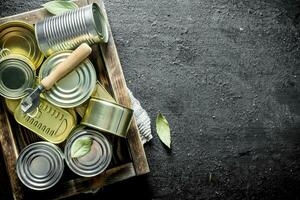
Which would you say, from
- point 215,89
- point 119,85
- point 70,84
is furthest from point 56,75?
point 215,89

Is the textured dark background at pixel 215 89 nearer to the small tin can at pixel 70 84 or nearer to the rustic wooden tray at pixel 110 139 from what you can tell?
the rustic wooden tray at pixel 110 139

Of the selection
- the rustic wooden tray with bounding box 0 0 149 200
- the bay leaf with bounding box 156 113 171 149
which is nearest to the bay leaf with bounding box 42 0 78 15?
the rustic wooden tray with bounding box 0 0 149 200

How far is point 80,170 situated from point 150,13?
1035mm

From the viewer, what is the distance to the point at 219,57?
253 cm

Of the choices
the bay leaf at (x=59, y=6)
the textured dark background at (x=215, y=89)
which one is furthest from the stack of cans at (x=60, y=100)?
the textured dark background at (x=215, y=89)

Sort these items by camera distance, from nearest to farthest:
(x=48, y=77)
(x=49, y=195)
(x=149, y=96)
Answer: (x=48, y=77)
(x=49, y=195)
(x=149, y=96)

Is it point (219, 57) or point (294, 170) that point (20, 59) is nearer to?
point (219, 57)

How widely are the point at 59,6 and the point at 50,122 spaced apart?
0.50m

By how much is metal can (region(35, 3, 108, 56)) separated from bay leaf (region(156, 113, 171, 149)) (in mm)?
743

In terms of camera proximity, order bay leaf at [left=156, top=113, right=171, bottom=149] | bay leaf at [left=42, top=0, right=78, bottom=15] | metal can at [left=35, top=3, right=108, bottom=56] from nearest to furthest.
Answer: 1. metal can at [left=35, top=3, right=108, bottom=56]
2. bay leaf at [left=42, top=0, right=78, bottom=15]
3. bay leaf at [left=156, top=113, right=171, bottom=149]

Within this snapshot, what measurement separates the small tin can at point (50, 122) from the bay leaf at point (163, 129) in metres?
0.66

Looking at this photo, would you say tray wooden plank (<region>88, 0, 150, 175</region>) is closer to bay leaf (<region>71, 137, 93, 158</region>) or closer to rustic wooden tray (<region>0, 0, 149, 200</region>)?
rustic wooden tray (<region>0, 0, 149, 200</region>)

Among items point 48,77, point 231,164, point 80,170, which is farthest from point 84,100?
point 231,164

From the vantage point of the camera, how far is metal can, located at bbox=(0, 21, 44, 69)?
6.13ft
